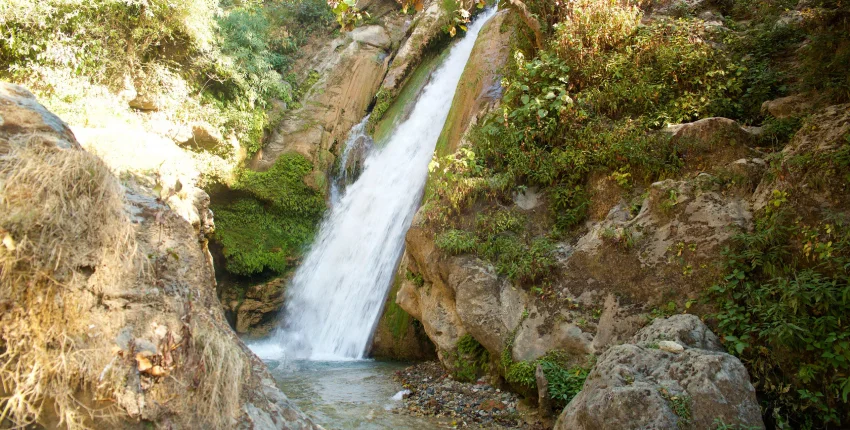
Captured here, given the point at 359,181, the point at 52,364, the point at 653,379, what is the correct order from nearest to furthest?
the point at 52,364
the point at 653,379
the point at 359,181

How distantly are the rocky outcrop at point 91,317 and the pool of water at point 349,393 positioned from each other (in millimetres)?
2851

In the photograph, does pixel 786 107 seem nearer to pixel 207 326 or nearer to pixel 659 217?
pixel 659 217

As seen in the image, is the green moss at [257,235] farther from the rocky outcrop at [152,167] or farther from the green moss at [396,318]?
the green moss at [396,318]

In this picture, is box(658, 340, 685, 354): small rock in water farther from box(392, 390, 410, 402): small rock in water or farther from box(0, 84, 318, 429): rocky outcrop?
box(392, 390, 410, 402): small rock in water

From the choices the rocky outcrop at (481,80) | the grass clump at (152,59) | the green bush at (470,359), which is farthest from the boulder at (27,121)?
the grass clump at (152,59)

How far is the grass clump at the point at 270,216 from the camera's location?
1375 centimetres

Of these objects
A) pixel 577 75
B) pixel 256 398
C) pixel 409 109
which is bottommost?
pixel 256 398

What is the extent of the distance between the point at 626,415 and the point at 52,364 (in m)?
3.80

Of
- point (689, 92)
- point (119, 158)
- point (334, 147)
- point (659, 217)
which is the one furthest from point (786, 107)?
point (334, 147)

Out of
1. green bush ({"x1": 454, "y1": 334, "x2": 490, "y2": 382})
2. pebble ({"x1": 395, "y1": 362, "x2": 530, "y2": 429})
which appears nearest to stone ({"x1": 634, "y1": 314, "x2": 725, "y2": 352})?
pebble ({"x1": 395, "y1": 362, "x2": 530, "y2": 429})

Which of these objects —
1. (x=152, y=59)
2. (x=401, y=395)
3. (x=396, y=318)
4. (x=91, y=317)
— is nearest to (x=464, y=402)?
(x=401, y=395)

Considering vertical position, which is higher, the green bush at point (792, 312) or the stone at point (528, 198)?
the stone at point (528, 198)

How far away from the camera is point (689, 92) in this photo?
24.3 ft

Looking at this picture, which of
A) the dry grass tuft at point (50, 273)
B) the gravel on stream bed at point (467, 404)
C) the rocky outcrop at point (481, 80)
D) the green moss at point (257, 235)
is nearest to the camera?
the dry grass tuft at point (50, 273)
